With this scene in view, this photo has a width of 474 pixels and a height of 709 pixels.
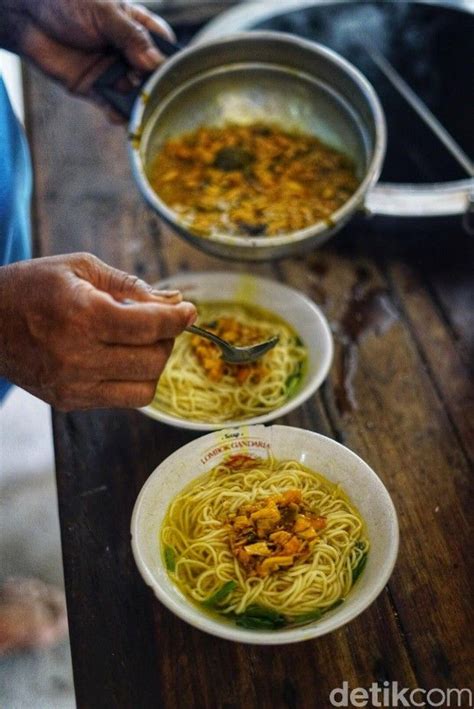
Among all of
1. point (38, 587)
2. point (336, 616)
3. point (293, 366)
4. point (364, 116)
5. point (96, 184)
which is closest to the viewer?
point (336, 616)

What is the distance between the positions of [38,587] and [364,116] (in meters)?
2.13

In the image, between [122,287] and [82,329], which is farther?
[122,287]

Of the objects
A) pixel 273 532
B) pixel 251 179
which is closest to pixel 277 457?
pixel 273 532

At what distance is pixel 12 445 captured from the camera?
373cm

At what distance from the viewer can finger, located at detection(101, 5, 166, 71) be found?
2.56 m

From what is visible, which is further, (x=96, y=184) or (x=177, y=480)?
(x=96, y=184)

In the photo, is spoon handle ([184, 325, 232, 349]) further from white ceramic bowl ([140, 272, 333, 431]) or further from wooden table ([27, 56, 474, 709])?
wooden table ([27, 56, 474, 709])

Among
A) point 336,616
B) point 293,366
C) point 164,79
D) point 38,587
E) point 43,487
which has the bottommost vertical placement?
point 43,487

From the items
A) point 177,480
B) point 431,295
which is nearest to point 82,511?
point 177,480

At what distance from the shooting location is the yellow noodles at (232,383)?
2.34m

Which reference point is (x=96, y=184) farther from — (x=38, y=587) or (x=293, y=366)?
(x=38, y=587)

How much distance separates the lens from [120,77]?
8.87ft

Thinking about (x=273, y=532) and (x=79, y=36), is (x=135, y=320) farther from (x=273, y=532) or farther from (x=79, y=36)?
(x=79, y=36)

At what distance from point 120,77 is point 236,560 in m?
1.80
